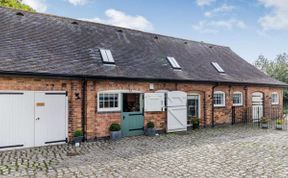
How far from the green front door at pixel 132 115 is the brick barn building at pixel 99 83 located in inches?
1.9

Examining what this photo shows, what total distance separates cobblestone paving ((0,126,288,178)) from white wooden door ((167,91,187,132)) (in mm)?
1924

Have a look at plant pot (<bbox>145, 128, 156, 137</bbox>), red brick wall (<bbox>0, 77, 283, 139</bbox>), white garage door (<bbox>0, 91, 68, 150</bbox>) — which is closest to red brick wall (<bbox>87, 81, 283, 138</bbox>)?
red brick wall (<bbox>0, 77, 283, 139</bbox>)

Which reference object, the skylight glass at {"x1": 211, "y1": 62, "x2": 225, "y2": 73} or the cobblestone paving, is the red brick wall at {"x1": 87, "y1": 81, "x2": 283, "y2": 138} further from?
the skylight glass at {"x1": 211, "y1": 62, "x2": 225, "y2": 73}

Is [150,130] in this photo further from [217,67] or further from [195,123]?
[217,67]

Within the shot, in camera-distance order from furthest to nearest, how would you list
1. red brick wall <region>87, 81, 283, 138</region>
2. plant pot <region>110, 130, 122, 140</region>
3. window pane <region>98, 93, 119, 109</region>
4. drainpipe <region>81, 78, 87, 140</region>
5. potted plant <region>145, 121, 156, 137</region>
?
potted plant <region>145, 121, 156, 137</region>
window pane <region>98, 93, 119, 109</region>
plant pot <region>110, 130, 122, 140</region>
red brick wall <region>87, 81, 283, 138</region>
drainpipe <region>81, 78, 87, 140</region>

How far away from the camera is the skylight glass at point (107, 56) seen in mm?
10942

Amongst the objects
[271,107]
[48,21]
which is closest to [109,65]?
[48,21]

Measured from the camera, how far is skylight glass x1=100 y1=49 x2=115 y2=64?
10942 millimetres

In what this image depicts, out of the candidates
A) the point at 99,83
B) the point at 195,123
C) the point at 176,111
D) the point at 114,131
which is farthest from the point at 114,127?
the point at 195,123

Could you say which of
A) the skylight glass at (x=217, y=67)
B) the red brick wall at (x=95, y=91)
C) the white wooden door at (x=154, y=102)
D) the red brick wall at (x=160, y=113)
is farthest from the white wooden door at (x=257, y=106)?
the white wooden door at (x=154, y=102)

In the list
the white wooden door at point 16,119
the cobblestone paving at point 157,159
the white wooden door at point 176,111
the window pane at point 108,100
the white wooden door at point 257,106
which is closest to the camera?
the cobblestone paving at point 157,159

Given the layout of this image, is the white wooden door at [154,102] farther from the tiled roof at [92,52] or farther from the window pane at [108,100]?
the window pane at [108,100]

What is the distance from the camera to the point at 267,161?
7062 millimetres

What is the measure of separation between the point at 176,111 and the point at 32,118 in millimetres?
6931
